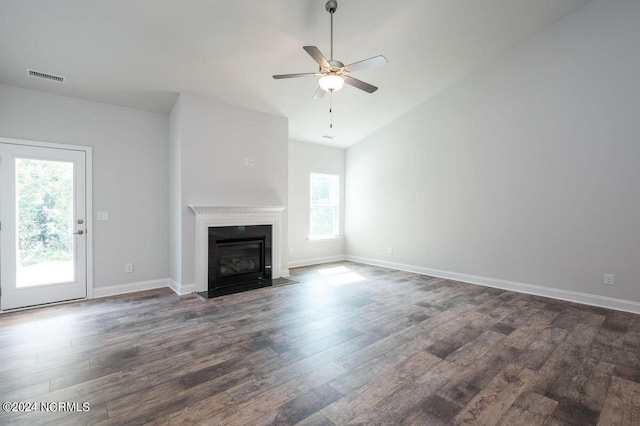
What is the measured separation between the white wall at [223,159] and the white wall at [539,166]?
247cm

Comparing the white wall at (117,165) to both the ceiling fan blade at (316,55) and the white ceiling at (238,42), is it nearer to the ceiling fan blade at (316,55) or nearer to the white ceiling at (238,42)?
the white ceiling at (238,42)

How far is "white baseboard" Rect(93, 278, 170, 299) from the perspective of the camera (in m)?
4.20

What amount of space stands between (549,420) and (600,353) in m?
1.32

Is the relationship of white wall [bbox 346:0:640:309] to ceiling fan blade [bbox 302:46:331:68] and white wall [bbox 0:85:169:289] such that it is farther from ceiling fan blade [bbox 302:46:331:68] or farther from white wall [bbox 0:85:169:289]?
white wall [bbox 0:85:169:289]

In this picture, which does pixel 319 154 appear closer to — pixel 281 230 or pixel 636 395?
pixel 281 230

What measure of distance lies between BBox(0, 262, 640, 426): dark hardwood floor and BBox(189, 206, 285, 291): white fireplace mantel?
0.64 m

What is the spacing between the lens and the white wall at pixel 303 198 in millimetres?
6270

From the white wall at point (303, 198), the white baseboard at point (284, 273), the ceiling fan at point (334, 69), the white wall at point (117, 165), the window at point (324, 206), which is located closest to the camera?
the ceiling fan at point (334, 69)

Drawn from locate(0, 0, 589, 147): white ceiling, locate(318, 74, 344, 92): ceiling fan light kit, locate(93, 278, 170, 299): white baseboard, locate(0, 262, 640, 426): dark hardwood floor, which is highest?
locate(0, 0, 589, 147): white ceiling

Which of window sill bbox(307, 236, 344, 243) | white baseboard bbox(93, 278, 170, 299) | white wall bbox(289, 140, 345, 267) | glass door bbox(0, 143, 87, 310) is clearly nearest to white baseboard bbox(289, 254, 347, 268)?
white wall bbox(289, 140, 345, 267)

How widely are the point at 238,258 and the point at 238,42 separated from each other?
3.08 m

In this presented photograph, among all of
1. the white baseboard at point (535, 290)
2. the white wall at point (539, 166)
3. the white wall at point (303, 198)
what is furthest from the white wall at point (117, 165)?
the white baseboard at point (535, 290)

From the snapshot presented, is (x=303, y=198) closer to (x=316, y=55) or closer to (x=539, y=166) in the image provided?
(x=316, y=55)

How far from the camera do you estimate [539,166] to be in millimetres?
4223
